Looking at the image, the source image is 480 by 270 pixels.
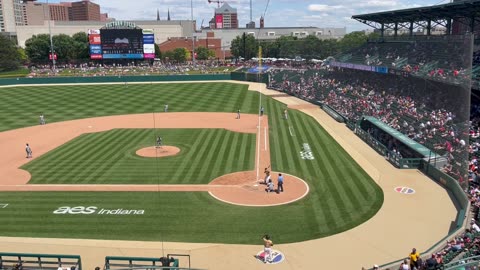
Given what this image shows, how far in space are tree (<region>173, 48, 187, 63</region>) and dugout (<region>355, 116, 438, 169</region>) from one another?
99.9 metres

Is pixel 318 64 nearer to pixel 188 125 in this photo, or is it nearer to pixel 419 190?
pixel 188 125

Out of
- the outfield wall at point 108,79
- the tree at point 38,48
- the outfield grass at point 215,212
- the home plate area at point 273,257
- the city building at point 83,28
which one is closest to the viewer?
the home plate area at point 273,257

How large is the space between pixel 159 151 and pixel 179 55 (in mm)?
104421

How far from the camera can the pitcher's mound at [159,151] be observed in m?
31.8

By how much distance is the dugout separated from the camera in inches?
1116

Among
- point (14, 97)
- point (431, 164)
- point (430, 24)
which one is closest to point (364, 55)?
point (430, 24)

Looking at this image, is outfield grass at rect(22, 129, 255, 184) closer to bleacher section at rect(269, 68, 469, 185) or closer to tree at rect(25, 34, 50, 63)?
bleacher section at rect(269, 68, 469, 185)

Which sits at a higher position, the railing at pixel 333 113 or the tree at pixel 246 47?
the tree at pixel 246 47

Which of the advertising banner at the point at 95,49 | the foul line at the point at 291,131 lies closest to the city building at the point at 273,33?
the advertising banner at the point at 95,49

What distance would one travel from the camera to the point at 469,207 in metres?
20.0

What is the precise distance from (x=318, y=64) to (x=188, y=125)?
2053 inches

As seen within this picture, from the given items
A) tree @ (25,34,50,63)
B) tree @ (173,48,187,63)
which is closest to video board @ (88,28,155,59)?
tree @ (25,34,50,63)

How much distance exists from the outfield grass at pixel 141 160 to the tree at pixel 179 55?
9663 centimetres

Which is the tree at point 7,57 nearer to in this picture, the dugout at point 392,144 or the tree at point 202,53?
the tree at point 202,53
